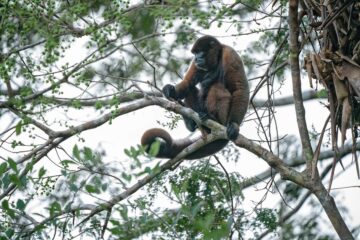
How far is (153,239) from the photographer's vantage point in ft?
17.4

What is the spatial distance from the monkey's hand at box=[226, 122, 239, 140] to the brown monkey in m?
0.11

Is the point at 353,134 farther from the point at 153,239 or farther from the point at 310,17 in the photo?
the point at 153,239

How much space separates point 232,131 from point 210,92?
1254mm

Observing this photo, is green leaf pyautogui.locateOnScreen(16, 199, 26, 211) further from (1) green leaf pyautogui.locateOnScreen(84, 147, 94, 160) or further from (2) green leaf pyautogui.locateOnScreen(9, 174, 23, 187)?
(1) green leaf pyautogui.locateOnScreen(84, 147, 94, 160)

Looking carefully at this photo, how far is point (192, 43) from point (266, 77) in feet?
7.83

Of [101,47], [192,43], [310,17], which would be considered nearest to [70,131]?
[101,47]

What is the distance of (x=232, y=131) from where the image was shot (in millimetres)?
6523

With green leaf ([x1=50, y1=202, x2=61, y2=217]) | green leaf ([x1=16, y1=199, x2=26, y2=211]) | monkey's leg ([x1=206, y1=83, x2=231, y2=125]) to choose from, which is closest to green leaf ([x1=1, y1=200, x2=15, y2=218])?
green leaf ([x1=16, y1=199, x2=26, y2=211])

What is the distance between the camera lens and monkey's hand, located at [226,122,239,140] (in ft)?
20.7

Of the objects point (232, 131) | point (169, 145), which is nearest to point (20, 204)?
point (232, 131)

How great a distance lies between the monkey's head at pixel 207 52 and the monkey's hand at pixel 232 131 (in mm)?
1264

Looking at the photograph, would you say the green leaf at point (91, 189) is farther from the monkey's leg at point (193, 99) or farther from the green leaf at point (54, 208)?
the monkey's leg at point (193, 99)

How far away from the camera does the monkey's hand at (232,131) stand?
632 centimetres

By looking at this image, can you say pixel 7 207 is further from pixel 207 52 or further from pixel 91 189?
pixel 207 52
